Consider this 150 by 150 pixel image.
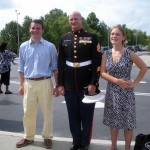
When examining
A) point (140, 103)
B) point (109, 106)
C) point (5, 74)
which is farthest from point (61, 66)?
point (5, 74)

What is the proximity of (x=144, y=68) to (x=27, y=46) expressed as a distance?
70.9 inches

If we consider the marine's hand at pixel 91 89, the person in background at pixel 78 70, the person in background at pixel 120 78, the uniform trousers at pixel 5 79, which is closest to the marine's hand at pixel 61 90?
the person in background at pixel 78 70

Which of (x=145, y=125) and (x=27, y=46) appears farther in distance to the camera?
(x=145, y=125)

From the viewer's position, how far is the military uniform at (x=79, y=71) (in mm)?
5082

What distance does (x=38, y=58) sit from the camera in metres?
5.40

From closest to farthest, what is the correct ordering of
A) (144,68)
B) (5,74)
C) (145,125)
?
(144,68), (145,125), (5,74)

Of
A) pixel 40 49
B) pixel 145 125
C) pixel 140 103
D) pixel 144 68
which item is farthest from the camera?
pixel 140 103

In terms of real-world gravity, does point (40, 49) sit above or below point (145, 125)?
above

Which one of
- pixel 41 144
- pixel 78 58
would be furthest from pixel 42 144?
pixel 78 58

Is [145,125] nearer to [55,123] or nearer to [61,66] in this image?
[55,123]

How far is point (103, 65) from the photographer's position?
16.5 feet

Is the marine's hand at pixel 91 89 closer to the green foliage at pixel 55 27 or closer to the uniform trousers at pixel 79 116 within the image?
the uniform trousers at pixel 79 116

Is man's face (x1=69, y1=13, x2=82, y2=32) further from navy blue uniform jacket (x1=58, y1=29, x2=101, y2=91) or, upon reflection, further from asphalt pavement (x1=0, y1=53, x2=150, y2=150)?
asphalt pavement (x1=0, y1=53, x2=150, y2=150)

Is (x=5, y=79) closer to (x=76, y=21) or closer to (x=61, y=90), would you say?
(x=61, y=90)
